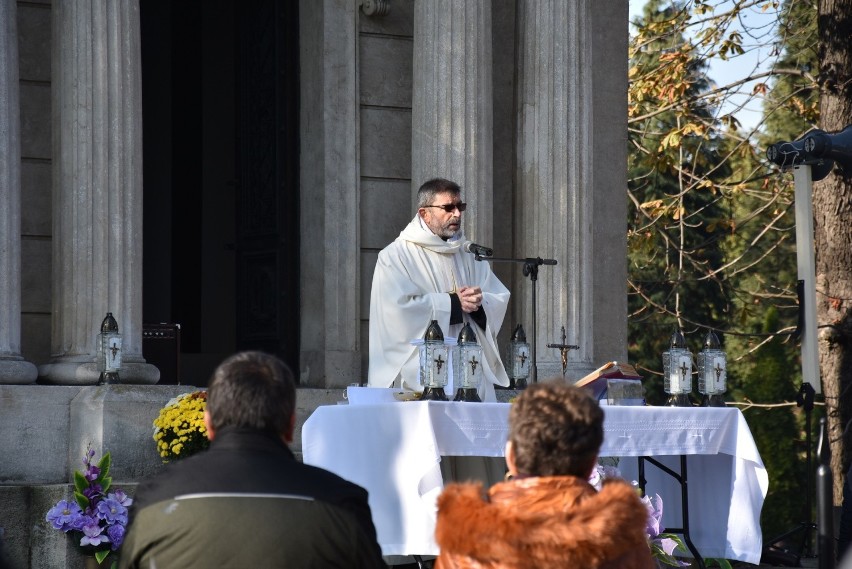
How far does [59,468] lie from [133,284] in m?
1.33

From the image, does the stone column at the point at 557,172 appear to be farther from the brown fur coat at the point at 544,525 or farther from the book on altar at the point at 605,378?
the brown fur coat at the point at 544,525

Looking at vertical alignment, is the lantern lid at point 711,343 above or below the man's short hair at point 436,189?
below

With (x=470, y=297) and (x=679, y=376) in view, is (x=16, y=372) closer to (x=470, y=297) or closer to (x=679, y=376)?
(x=470, y=297)

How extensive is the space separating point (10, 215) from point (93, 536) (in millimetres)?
2322

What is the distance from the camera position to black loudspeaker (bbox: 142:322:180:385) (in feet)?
36.4

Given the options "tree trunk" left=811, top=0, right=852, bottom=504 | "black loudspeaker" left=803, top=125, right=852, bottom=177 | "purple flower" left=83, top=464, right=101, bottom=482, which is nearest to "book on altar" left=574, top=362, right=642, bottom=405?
"black loudspeaker" left=803, top=125, right=852, bottom=177

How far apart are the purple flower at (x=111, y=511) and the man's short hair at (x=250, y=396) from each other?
16.7 ft

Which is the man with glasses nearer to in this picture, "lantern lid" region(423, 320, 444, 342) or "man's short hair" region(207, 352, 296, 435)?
"lantern lid" region(423, 320, 444, 342)

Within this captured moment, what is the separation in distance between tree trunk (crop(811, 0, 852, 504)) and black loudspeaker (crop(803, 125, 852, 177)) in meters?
4.73

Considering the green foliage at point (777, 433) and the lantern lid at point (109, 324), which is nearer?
the lantern lid at point (109, 324)

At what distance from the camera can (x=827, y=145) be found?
898cm

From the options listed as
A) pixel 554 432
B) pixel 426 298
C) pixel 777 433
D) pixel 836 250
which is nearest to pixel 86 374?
pixel 426 298

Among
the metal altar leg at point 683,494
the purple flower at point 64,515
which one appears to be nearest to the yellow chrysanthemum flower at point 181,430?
the purple flower at point 64,515

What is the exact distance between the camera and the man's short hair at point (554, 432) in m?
3.74
